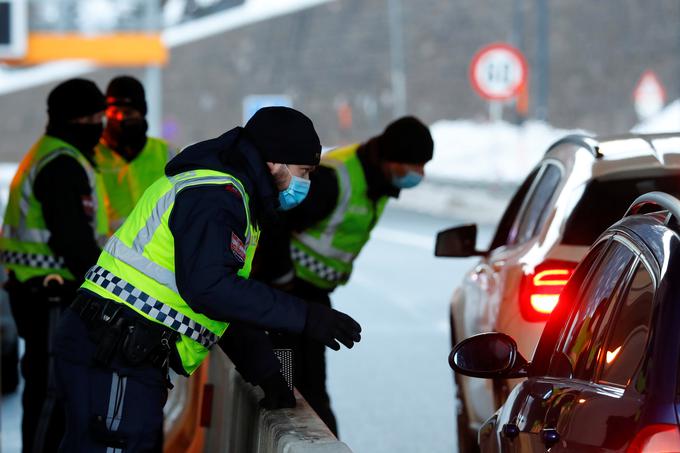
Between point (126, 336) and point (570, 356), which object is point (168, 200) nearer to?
point (126, 336)

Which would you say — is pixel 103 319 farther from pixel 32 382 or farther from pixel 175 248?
pixel 32 382

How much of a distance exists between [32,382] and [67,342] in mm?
2045

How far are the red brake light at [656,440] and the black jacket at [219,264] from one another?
152 centimetres

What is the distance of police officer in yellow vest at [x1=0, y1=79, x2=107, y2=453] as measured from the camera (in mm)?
6727

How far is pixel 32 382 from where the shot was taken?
6.90 m

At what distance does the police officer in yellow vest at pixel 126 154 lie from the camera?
7.82 m

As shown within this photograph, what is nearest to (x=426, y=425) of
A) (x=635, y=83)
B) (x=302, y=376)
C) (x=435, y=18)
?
(x=302, y=376)

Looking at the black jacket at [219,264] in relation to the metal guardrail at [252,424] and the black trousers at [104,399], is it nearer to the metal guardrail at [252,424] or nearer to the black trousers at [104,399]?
the metal guardrail at [252,424]

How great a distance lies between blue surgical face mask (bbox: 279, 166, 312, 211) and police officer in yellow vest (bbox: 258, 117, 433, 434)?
2174 mm

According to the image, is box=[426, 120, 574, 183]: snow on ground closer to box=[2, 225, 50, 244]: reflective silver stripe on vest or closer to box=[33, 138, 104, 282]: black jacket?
box=[2, 225, 50, 244]: reflective silver stripe on vest

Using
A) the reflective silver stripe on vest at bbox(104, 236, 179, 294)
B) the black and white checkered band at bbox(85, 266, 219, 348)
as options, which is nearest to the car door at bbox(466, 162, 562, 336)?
the black and white checkered band at bbox(85, 266, 219, 348)

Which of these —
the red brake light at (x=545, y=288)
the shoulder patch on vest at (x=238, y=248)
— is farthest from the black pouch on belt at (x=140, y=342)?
the red brake light at (x=545, y=288)

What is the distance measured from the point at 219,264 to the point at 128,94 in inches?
137

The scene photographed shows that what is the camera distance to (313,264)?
7.59 m
